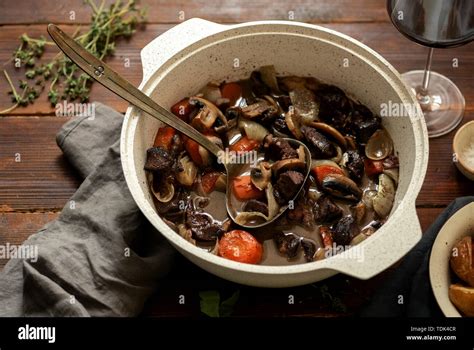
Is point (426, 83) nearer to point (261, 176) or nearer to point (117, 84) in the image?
point (261, 176)

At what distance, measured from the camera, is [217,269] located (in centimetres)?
224

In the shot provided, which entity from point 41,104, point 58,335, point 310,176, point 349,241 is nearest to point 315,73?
point 310,176

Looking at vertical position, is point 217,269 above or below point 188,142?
below

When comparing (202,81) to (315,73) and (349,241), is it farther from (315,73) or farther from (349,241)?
(349,241)

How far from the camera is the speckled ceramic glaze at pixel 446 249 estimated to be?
240 centimetres

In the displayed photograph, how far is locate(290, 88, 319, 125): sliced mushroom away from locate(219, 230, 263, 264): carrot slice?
49cm

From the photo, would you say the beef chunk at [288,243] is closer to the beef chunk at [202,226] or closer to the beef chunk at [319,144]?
the beef chunk at [202,226]

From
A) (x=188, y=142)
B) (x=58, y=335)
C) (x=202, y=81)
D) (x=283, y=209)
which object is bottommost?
(x=58, y=335)

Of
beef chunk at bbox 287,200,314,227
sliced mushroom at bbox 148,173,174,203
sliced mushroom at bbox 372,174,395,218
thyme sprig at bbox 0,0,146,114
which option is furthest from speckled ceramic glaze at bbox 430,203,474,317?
thyme sprig at bbox 0,0,146,114

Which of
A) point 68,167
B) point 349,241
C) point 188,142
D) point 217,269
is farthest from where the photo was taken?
point 68,167

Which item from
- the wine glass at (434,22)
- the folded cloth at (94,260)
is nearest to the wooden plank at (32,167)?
the folded cloth at (94,260)

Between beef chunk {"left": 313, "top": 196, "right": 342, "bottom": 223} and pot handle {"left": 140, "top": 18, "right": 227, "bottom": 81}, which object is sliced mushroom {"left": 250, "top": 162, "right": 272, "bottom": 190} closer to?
beef chunk {"left": 313, "top": 196, "right": 342, "bottom": 223}

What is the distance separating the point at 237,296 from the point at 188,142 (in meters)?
0.55

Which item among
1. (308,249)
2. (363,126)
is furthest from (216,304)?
(363,126)
